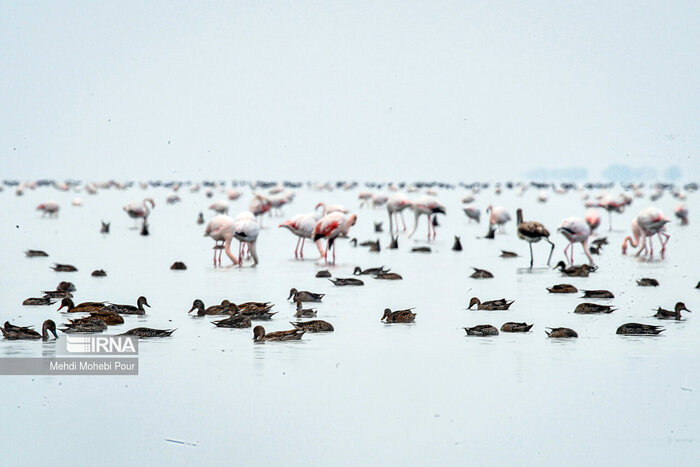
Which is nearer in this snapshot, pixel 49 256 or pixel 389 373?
pixel 389 373

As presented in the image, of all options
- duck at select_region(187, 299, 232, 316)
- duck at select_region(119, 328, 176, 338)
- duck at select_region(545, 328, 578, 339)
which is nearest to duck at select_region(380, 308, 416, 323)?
duck at select_region(545, 328, 578, 339)

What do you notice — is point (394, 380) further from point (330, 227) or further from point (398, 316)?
point (330, 227)

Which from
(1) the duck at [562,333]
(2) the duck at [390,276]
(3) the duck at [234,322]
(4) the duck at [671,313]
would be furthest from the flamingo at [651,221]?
(3) the duck at [234,322]

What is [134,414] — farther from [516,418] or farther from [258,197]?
[258,197]

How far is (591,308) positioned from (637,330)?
2061 mm

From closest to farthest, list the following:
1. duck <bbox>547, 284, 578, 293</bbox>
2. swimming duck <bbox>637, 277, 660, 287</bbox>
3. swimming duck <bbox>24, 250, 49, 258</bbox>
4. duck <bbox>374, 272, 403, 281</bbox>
→ duck <bbox>547, 284, 578, 293</bbox> < swimming duck <bbox>637, 277, 660, 287</bbox> < duck <bbox>374, 272, 403, 281</bbox> < swimming duck <bbox>24, 250, 49, 258</bbox>

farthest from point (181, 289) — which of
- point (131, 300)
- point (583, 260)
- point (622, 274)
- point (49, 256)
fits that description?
point (583, 260)

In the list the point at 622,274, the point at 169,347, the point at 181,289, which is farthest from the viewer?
the point at 622,274

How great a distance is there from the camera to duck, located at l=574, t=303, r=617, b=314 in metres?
16.2

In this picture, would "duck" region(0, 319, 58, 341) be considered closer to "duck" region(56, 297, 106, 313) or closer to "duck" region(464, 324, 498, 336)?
"duck" region(56, 297, 106, 313)

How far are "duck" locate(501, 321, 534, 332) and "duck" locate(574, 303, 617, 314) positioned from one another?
226 centimetres

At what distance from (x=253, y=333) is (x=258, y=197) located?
2423 centimetres

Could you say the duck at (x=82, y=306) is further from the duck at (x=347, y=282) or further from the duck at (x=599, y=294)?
the duck at (x=599, y=294)

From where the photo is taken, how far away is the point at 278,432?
927 centimetres
